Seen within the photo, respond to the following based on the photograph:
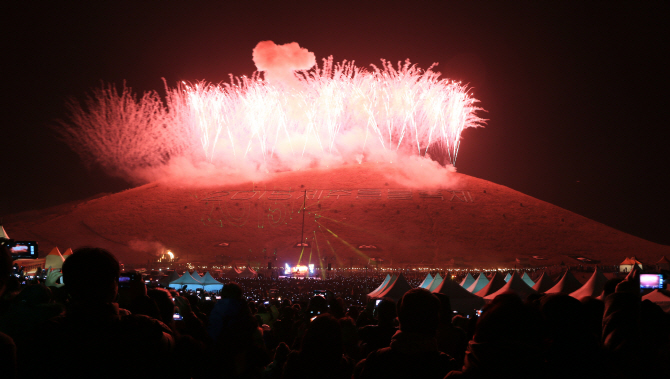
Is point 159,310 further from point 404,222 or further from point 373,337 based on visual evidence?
point 404,222

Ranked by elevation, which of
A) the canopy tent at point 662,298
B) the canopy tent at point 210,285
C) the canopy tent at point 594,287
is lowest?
the canopy tent at point 210,285

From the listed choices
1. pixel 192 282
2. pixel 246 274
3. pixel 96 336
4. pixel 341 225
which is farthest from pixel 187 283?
pixel 341 225

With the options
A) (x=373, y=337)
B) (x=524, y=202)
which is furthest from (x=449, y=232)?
(x=373, y=337)

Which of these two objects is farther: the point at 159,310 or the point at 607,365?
the point at 159,310

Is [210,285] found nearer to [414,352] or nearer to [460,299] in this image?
[460,299]

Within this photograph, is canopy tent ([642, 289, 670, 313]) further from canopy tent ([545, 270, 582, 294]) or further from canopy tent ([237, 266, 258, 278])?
canopy tent ([237, 266, 258, 278])

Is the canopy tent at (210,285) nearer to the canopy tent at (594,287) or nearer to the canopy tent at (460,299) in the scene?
the canopy tent at (460,299)

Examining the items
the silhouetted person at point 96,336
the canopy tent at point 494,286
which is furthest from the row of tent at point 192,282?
the silhouetted person at point 96,336
